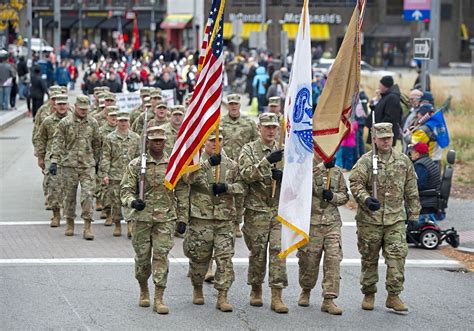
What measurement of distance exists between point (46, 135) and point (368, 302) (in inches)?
301

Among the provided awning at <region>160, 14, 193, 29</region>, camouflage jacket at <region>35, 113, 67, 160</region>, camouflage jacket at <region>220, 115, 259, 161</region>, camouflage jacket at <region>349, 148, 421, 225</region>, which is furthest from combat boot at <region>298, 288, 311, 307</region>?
awning at <region>160, 14, 193, 29</region>

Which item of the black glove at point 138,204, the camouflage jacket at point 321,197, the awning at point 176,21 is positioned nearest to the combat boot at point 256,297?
the camouflage jacket at point 321,197

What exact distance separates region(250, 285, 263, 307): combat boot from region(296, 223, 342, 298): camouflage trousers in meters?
0.48

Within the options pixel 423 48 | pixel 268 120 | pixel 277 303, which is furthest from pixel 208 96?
pixel 423 48

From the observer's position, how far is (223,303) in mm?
11586

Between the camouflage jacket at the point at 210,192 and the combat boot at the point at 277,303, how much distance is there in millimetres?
917

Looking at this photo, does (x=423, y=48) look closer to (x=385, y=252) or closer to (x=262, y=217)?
(x=385, y=252)

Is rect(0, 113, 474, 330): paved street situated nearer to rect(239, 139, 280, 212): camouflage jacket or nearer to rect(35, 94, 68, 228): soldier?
rect(35, 94, 68, 228): soldier

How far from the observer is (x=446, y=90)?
34719mm

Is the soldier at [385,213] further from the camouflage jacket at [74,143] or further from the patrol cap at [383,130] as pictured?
the camouflage jacket at [74,143]

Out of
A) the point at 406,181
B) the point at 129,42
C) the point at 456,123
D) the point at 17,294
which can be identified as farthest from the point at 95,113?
the point at 129,42

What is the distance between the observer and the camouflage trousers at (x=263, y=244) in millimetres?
11641

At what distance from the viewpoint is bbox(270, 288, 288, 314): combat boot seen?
11.6 m

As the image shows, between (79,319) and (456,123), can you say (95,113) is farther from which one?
(456,123)
